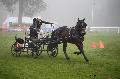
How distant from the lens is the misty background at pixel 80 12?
81875 millimetres

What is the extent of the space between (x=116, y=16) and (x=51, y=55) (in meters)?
59.2

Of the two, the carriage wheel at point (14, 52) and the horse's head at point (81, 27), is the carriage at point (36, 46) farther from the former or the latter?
the horse's head at point (81, 27)

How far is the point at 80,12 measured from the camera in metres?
125

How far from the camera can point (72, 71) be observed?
15609 mm

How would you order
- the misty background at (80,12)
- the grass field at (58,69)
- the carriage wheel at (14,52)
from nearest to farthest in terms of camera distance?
1. the grass field at (58,69)
2. the carriage wheel at (14,52)
3. the misty background at (80,12)

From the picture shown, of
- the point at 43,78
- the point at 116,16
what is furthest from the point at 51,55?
the point at 116,16

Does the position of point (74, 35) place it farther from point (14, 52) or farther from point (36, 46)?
point (14, 52)

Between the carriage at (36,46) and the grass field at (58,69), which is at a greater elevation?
the carriage at (36,46)

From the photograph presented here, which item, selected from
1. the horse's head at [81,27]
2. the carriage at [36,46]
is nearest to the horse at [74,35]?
the horse's head at [81,27]

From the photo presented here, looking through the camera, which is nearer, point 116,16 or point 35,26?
point 35,26

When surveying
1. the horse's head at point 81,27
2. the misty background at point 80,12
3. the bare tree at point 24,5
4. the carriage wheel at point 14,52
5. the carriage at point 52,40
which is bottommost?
the carriage wheel at point 14,52

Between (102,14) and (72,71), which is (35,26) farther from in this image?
(102,14)

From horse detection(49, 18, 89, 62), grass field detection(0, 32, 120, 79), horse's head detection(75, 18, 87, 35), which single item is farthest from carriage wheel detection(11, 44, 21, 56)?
horse's head detection(75, 18, 87, 35)

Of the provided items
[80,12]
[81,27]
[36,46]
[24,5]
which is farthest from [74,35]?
[80,12]
